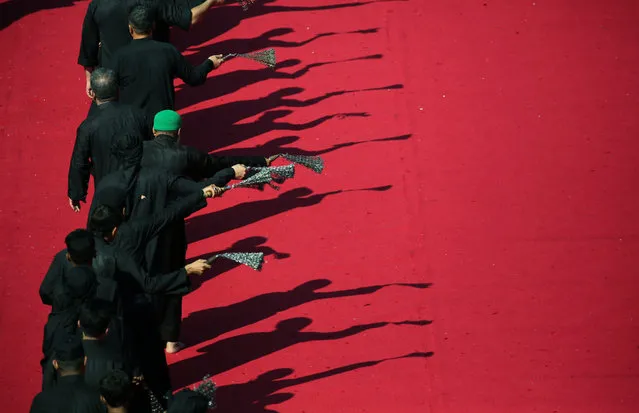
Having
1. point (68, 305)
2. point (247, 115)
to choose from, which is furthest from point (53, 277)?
point (247, 115)

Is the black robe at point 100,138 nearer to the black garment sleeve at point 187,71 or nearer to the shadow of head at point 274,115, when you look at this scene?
the black garment sleeve at point 187,71

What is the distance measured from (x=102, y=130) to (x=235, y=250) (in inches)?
61.2

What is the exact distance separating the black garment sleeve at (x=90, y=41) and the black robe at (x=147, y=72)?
763mm

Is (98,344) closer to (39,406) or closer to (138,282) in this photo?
(39,406)

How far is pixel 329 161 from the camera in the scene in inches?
517

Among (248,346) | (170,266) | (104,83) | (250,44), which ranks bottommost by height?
(248,346)

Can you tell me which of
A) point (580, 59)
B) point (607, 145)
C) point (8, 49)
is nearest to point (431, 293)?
point (607, 145)

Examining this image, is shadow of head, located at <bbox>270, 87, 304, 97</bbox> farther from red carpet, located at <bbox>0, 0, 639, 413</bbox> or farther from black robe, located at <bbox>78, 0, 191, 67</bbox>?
black robe, located at <bbox>78, 0, 191, 67</bbox>

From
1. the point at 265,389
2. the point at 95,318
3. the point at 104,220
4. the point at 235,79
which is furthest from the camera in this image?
the point at 235,79

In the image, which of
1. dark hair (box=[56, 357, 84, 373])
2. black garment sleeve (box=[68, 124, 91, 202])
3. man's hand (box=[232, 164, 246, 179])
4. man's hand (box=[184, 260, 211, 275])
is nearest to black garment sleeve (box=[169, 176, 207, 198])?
man's hand (box=[232, 164, 246, 179])

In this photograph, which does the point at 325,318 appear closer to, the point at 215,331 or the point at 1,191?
the point at 215,331

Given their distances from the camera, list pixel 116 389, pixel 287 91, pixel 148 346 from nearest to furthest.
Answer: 1. pixel 116 389
2. pixel 148 346
3. pixel 287 91

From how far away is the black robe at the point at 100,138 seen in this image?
11.5 m

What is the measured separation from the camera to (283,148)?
43.6ft
